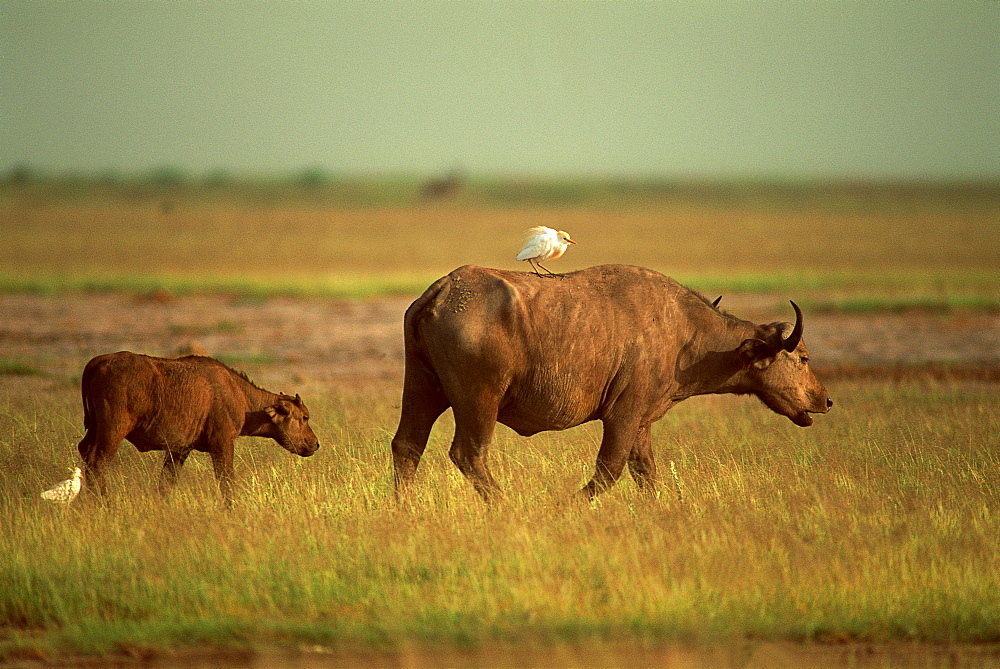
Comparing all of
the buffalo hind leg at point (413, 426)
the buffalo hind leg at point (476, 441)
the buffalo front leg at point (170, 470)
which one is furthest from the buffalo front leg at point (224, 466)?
the buffalo hind leg at point (476, 441)

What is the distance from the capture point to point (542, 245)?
28.1 ft

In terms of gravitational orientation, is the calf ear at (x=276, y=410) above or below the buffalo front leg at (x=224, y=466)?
above

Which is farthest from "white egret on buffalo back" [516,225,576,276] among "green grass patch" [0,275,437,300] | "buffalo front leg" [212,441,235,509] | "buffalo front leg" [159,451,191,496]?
"green grass patch" [0,275,437,300]

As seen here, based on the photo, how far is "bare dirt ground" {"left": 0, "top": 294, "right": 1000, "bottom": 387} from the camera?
54.1 feet

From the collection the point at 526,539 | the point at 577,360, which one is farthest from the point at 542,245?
the point at 526,539

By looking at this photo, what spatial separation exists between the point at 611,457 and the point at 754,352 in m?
1.33

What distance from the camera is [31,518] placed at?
7.73 meters

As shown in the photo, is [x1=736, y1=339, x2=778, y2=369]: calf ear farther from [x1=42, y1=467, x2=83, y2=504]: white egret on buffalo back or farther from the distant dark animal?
the distant dark animal

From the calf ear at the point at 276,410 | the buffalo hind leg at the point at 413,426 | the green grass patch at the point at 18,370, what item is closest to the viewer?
the buffalo hind leg at the point at 413,426

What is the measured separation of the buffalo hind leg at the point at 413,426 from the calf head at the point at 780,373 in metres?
2.25

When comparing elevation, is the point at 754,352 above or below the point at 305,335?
above

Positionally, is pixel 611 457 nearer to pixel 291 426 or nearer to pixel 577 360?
pixel 577 360

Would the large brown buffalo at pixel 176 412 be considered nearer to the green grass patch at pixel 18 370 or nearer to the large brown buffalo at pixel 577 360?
the large brown buffalo at pixel 577 360

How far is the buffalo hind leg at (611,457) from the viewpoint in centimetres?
823
